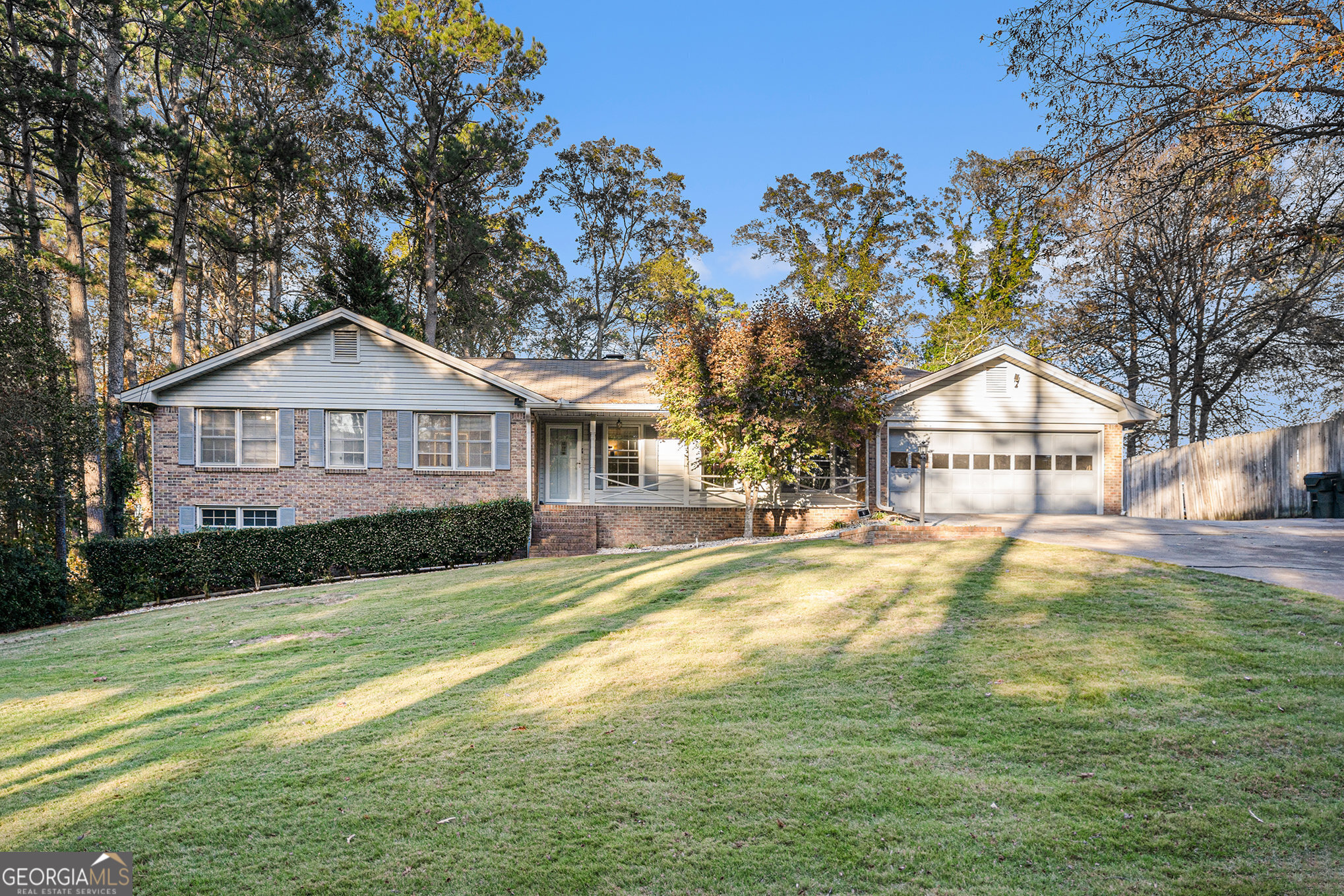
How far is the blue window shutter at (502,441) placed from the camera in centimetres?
1595

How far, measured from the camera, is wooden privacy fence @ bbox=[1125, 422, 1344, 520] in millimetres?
13867

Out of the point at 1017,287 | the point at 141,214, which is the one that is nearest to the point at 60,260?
the point at 141,214

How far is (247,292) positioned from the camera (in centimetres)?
2891

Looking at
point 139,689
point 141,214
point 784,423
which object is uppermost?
point 141,214

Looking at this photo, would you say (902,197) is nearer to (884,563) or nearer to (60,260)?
(884,563)

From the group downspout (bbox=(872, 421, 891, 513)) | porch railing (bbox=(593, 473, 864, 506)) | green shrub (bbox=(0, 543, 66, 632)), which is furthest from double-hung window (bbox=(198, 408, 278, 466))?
downspout (bbox=(872, 421, 891, 513))

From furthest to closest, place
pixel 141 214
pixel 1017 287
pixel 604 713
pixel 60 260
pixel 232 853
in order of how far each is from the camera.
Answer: pixel 1017 287 < pixel 141 214 < pixel 60 260 < pixel 604 713 < pixel 232 853

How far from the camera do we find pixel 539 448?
1727 centimetres

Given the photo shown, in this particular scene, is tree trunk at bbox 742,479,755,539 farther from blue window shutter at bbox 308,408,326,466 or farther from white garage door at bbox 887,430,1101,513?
blue window shutter at bbox 308,408,326,466

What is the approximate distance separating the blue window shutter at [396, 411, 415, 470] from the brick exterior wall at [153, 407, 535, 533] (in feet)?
0.34

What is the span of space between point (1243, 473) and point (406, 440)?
19.3 meters

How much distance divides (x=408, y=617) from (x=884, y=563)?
20.3 feet

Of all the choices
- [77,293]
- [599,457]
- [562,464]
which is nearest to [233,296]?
[77,293]

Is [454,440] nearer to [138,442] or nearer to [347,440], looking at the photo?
[347,440]
